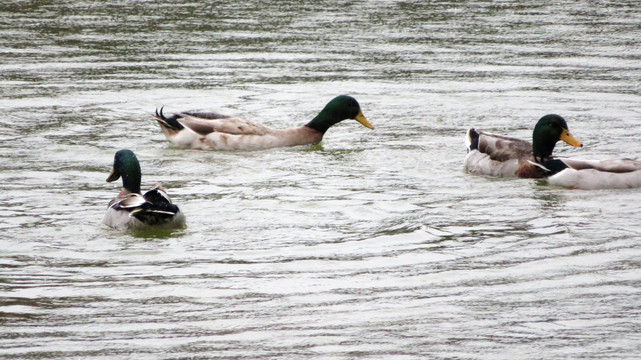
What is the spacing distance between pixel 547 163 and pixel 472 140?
110 cm

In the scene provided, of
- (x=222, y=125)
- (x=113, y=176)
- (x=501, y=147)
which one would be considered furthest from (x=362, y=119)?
(x=113, y=176)

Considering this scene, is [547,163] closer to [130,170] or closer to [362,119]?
[362,119]

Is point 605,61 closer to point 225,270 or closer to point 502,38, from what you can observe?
point 502,38

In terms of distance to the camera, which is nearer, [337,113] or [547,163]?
[547,163]

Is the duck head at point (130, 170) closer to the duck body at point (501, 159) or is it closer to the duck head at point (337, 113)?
the duck body at point (501, 159)

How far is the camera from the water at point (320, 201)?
759 cm

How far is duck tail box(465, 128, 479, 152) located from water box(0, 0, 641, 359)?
0.88 feet

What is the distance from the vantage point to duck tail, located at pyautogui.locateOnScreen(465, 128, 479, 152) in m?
13.3

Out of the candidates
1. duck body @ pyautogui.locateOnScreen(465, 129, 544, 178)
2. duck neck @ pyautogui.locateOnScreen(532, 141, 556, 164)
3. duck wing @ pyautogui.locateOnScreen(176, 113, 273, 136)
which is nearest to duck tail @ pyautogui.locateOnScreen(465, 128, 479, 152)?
duck body @ pyautogui.locateOnScreen(465, 129, 544, 178)

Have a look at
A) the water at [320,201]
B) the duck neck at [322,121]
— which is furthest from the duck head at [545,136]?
the duck neck at [322,121]

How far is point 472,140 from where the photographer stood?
1348 centimetres

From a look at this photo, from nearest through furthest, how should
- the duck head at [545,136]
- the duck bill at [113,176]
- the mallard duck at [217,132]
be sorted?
the duck bill at [113,176]
the duck head at [545,136]
the mallard duck at [217,132]

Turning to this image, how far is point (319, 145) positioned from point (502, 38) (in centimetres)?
768

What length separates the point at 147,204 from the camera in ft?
33.5
